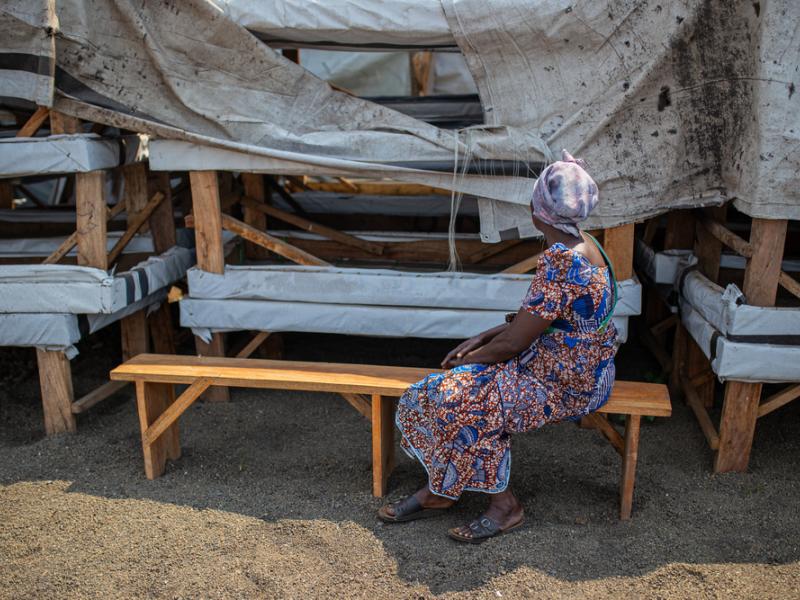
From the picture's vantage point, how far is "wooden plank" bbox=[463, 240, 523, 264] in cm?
488

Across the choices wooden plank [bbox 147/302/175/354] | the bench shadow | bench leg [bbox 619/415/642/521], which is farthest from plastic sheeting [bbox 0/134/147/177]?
bench leg [bbox 619/415/642/521]

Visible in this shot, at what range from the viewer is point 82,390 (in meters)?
4.86

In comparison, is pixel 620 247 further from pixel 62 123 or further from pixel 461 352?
pixel 62 123

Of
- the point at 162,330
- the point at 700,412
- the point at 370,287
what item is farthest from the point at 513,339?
the point at 162,330

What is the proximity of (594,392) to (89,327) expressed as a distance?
2624 mm

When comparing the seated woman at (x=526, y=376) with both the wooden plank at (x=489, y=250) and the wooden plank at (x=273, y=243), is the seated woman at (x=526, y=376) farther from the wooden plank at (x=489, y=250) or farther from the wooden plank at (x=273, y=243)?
the wooden plank at (x=489, y=250)

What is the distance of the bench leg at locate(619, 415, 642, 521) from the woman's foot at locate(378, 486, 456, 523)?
73 cm

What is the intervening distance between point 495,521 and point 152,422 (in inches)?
67.1

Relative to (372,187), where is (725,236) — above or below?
above

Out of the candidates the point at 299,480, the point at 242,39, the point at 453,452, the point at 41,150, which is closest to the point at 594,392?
the point at 453,452

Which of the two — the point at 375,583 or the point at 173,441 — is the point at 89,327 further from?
the point at 375,583

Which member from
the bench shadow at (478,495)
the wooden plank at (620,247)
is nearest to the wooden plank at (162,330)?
the bench shadow at (478,495)

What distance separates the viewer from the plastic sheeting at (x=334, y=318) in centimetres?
414

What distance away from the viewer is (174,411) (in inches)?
145
